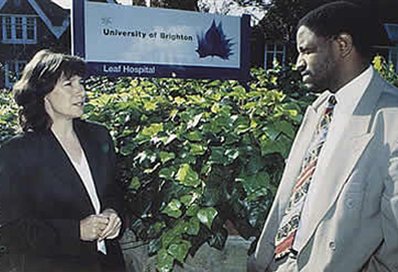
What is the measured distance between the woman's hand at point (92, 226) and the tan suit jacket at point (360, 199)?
29.3 inches

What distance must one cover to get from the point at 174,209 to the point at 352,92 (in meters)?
0.86

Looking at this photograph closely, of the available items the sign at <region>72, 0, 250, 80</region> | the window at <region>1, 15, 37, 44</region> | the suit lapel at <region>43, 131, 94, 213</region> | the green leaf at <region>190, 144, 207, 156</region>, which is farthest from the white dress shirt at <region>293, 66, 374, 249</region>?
the window at <region>1, 15, 37, 44</region>

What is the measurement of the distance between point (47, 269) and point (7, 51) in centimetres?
3317

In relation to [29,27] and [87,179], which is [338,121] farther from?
[29,27]

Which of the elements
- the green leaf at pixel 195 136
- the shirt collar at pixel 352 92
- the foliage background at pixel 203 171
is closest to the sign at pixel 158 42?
the foliage background at pixel 203 171

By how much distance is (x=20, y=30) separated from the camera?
3522 centimetres

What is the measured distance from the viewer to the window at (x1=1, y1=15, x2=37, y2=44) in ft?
115

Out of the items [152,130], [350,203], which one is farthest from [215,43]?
[350,203]

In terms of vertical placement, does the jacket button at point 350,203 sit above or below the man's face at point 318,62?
below

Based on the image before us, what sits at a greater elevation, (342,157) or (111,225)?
(342,157)

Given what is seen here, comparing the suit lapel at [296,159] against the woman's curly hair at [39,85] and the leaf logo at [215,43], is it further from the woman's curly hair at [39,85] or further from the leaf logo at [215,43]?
the leaf logo at [215,43]

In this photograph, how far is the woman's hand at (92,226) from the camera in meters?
2.15

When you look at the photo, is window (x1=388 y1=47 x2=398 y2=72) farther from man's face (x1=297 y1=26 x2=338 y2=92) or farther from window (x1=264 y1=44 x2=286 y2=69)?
man's face (x1=297 y1=26 x2=338 y2=92)

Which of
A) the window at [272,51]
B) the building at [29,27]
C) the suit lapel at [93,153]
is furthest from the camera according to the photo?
the building at [29,27]
